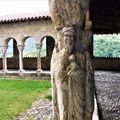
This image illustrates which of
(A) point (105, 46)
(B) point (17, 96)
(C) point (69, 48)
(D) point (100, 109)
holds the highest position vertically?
(C) point (69, 48)

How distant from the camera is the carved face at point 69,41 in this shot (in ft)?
11.6

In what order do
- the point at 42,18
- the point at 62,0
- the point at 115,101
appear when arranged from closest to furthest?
the point at 62,0
the point at 115,101
the point at 42,18

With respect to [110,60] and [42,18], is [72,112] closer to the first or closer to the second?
[42,18]

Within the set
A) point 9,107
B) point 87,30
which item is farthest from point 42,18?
point 87,30

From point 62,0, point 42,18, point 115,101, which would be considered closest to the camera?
point 62,0

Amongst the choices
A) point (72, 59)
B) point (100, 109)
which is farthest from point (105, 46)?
point (72, 59)

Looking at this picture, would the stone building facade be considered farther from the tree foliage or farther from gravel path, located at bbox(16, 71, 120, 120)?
the tree foliage

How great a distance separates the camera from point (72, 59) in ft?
11.7

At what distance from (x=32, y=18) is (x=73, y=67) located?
1758 centimetres

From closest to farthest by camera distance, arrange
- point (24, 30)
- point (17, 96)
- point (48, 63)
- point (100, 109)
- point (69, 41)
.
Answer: point (69, 41)
point (100, 109)
point (17, 96)
point (24, 30)
point (48, 63)

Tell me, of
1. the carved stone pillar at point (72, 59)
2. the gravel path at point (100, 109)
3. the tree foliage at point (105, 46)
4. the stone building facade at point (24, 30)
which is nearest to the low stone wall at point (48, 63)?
the stone building facade at point (24, 30)

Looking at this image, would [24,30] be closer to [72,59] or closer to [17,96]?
[17,96]

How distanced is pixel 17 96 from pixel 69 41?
10019mm

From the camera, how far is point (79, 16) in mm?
3617
